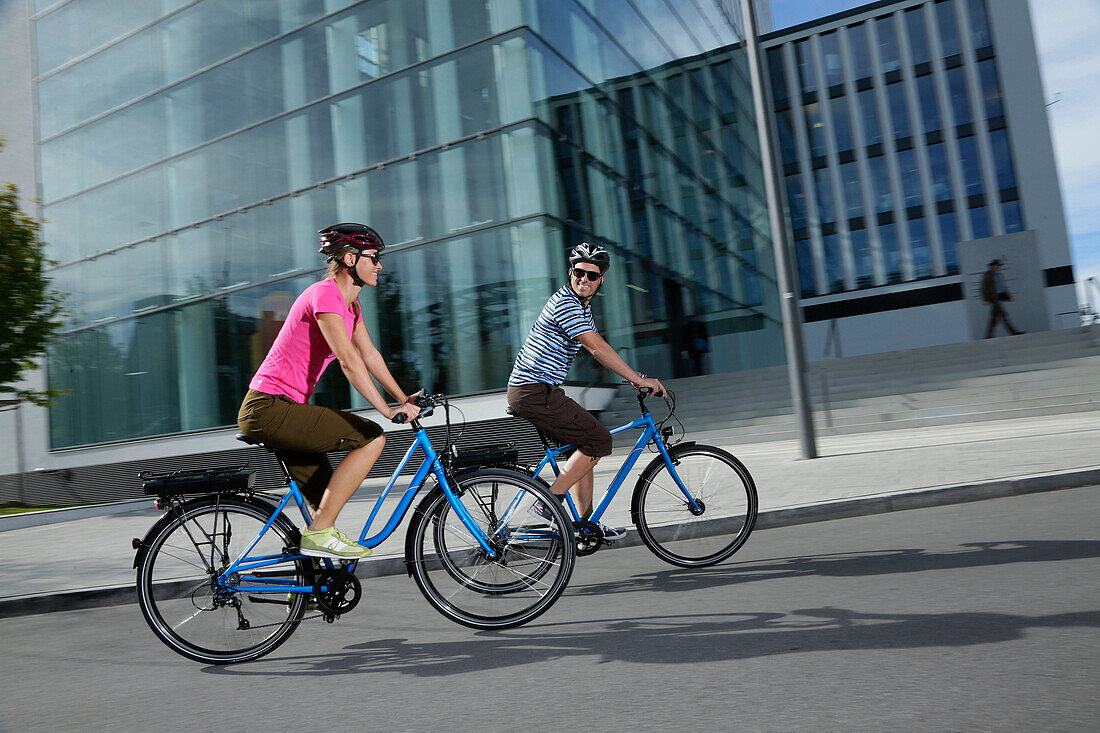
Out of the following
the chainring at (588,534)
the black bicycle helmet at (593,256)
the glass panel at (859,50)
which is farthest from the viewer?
the glass panel at (859,50)

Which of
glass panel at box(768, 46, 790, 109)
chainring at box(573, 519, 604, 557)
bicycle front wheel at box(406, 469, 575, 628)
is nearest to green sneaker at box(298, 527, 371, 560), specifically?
bicycle front wheel at box(406, 469, 575, 628)

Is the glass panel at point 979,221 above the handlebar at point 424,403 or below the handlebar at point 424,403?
above

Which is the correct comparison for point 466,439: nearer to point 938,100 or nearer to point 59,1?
point 59,1

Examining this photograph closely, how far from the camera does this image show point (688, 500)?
5355 mm

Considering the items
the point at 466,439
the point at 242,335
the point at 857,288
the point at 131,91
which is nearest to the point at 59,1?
the point at 131,91

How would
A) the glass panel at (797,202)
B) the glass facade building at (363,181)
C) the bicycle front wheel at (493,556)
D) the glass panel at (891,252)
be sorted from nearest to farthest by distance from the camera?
1. the bicycle front wheel at (493,556)
2. the glass facade building at (363,181)
3. the glass panel at (891,252)
4. the glass panel at (797,202)

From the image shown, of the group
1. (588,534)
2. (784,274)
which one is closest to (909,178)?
(784,274)

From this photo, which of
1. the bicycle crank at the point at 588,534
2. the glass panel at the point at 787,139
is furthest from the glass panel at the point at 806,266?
the bicycle crank at the point at 588,534

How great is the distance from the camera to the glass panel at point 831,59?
45.9 m

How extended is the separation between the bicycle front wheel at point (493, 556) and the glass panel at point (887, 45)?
153 ft

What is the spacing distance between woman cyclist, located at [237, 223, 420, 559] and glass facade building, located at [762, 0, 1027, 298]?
4410 cm

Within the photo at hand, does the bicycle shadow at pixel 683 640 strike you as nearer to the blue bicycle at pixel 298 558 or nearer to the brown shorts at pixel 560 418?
the blue bicycle at pixel 298 558

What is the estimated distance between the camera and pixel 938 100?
43.6 meters

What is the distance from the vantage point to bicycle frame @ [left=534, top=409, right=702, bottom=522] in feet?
16.9
